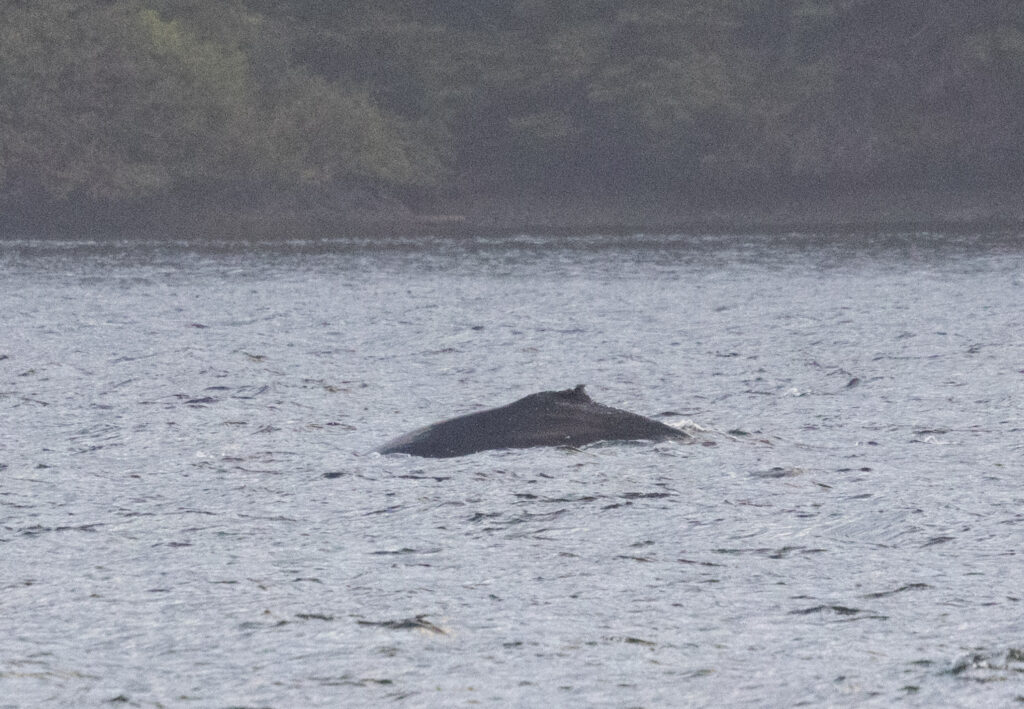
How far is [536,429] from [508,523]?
3.42m

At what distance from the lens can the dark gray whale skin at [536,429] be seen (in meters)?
16.1

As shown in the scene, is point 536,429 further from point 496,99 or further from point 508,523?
point 496,99

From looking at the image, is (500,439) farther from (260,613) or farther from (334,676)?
(334,676)

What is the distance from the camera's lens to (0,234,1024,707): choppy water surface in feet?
30.5

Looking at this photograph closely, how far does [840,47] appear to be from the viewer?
83.2 m

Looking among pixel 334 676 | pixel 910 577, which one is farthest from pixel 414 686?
pixel 910 577

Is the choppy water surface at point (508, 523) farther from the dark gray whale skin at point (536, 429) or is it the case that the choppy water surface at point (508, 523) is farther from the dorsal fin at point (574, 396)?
the dorsal fin at point (574, 396)

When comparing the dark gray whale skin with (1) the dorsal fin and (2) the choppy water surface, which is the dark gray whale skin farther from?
(2) the choppy water surface

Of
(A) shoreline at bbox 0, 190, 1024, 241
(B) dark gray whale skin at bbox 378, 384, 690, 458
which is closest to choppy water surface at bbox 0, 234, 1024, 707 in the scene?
(B) dark gray whale skin at bbox 378, 384, 690, 458

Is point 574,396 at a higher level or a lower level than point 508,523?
higher

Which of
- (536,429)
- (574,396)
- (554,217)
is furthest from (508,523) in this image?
(554,217)

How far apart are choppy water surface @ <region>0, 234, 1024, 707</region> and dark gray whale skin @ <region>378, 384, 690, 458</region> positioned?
1.28 ft

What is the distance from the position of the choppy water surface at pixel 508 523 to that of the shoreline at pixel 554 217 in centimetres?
4107

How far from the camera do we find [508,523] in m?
13.1
